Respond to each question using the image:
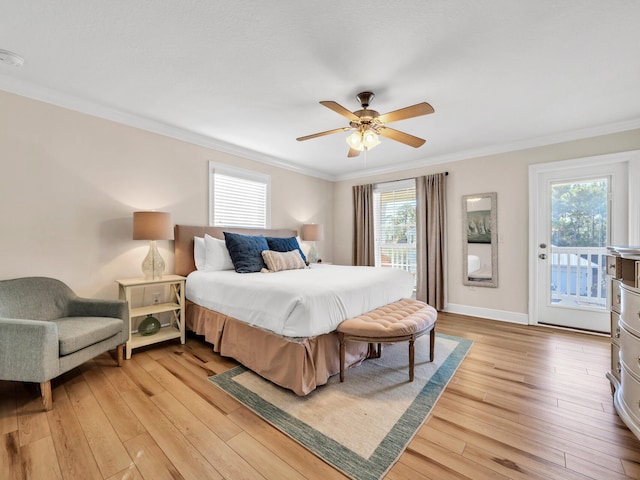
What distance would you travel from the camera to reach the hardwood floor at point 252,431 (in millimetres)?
1378

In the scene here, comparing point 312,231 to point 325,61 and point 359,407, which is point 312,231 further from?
point 359,407

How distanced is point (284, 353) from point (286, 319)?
0.27 metres

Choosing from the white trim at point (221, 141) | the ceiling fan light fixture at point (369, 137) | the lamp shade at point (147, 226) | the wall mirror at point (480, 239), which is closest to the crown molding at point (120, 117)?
the white trim at point (221, 141)

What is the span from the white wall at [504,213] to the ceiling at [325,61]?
0.31 meters

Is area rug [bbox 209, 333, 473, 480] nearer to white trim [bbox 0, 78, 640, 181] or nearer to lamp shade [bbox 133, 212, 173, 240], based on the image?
lamp shade [bbox 133, 212, 173, 240]

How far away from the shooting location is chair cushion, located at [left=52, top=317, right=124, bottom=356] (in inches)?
77.5

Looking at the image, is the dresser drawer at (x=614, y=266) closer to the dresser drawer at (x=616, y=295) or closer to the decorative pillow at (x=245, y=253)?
the dresser drawer at (x=616, y=295)

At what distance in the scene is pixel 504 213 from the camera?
394cm

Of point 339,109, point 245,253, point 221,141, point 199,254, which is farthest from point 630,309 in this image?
point 221,141

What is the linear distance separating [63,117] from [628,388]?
4924mm

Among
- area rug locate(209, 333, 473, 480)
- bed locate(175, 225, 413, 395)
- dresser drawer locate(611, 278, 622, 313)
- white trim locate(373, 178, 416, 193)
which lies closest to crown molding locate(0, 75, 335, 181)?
bed locate(175, 225, 413, 395)

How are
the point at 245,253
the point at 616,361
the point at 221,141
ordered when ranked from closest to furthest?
the point at 616,361 → the point at 245,253 → the point at 221,141

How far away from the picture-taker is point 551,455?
1470 millimetres

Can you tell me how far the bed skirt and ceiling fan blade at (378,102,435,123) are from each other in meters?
1.84
